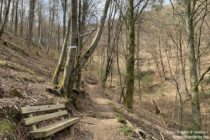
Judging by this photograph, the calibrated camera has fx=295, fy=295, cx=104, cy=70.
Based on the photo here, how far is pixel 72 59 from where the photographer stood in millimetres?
9844

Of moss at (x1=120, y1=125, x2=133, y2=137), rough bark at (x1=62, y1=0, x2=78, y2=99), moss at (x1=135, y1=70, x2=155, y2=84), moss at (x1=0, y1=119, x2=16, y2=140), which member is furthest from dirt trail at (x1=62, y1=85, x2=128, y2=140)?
moss at (x1=135, y1=70, x2=155, y2=84)

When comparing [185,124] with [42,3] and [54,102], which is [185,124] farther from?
[42,3]

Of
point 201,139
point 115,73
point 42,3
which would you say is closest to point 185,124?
point 201,139

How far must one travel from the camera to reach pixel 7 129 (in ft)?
16.4

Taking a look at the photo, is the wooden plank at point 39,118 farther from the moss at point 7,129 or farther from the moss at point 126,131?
the moss at point 126,131

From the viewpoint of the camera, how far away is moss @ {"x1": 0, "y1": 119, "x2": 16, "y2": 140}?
16.0 ft

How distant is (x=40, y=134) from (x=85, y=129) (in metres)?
2.52

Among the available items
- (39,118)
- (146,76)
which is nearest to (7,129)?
(39,118)

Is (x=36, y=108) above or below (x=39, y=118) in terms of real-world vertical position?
above

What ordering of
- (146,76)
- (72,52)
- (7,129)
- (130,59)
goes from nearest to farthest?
(7,129), (72,52), (130,59), (146,76)

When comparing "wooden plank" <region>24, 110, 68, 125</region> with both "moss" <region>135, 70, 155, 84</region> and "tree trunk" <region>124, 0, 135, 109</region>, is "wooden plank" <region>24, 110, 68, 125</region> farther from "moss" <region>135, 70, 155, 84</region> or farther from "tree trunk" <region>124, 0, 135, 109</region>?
"moss" <region>135, 70, 155, 84</region>

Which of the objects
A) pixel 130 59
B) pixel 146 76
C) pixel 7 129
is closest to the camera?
pixel 7 129

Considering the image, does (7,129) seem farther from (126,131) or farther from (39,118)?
(126,131)

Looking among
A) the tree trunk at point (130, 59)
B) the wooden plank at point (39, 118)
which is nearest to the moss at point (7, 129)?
the wooden plank at point (39, 118)
